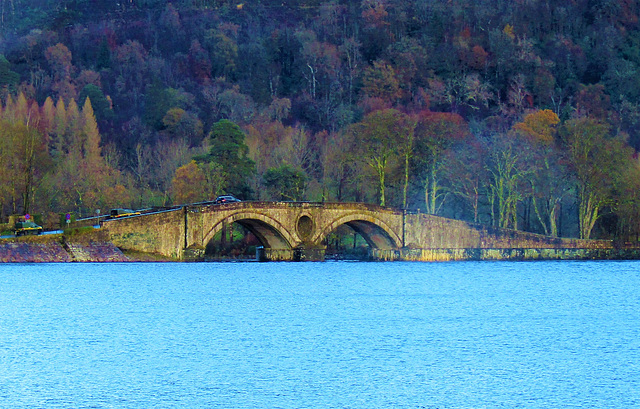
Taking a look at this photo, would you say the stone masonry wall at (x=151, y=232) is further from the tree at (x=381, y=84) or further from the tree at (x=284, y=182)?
the tree at (x=381, y=84)

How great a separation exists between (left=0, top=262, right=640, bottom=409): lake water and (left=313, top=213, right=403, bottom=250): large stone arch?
15557 mm

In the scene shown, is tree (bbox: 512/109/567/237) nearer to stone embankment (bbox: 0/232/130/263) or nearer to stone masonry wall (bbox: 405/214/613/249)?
stone masonry wall (bbox: 405/214/613/249)

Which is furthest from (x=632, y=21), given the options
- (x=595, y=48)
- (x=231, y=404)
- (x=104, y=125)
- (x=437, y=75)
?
(x=231, y=404)

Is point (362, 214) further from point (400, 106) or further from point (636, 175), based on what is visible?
point (400, 106)

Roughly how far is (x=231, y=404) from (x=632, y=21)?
16403 cm

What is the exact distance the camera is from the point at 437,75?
188 meters

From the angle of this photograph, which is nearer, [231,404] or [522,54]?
[231,404]

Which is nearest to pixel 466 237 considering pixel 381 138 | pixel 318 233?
pixel 381 138

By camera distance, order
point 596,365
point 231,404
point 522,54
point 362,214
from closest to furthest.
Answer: point 231,404 < point 596,365 < point 362,214 < point 522,54

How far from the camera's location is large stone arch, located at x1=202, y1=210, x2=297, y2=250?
94250 mm

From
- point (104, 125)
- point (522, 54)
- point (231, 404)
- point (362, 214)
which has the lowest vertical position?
point (231, 404)

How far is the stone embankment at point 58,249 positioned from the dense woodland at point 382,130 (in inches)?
734

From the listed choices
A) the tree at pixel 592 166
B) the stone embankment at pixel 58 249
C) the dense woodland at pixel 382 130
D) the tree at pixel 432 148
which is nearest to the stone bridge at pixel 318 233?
the stone embankment at pixel 58 249

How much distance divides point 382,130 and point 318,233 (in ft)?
45.8
